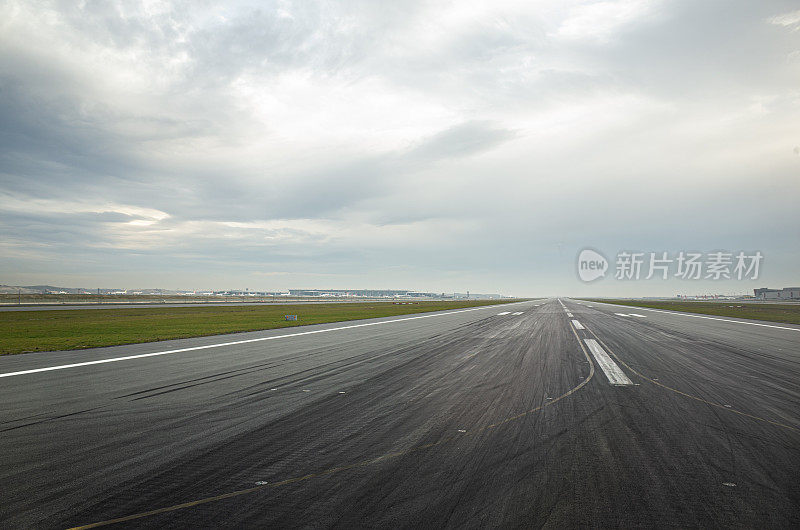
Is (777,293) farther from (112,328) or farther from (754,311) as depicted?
(112,328)

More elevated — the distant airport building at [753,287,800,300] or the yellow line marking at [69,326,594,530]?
the distant airport building at [753,287,800,300]

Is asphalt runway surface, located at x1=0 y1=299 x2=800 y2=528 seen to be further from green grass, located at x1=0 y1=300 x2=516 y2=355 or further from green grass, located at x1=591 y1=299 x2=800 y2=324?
green grass, located at x1=591 y1=299 x2=800 y2=324

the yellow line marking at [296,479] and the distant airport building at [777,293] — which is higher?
the distant airport building at [777,293]

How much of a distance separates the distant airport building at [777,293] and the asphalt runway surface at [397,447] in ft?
547

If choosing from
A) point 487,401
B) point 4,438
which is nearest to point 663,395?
point 487,401

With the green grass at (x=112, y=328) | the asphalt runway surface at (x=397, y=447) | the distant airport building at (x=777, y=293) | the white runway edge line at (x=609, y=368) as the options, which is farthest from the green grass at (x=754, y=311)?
the distant airport building at (x=777, y=293)

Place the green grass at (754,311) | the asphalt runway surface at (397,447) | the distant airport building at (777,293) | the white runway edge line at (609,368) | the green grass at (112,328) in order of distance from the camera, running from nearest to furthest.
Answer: the asphalt runway surface at (397,447) < the white runway edge line at (609,368) < the green grass at (112,328) < the green grass at (754,311) < the distant airport building at (777,293)

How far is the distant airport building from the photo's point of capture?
127850 mm

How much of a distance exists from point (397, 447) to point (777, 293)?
698ft

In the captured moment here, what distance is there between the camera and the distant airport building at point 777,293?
419ft

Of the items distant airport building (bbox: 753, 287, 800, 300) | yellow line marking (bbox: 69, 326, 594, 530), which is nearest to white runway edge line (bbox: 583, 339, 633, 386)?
A: yellow line marking (bbox: 69, 326, 594, 530)

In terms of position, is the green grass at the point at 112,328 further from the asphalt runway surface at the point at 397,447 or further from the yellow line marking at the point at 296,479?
the yellow line marking at the point at 296,479

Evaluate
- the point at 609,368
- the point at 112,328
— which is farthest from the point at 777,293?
the point at 112,328

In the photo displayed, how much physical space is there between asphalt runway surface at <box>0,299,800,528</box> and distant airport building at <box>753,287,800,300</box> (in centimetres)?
16660
